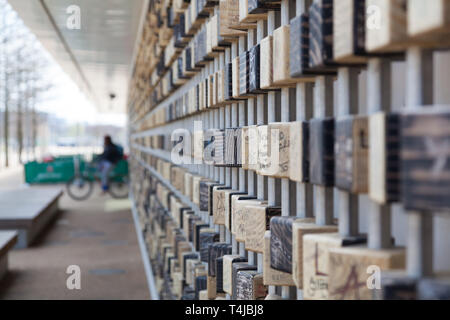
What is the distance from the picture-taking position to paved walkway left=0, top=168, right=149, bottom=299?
5.22 m

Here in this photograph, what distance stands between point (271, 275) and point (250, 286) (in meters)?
0.22

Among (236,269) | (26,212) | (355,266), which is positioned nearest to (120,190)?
(26,212)

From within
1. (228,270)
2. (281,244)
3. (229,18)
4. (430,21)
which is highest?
(229,18)

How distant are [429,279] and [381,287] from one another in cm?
7

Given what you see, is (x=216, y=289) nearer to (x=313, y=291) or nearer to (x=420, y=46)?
(x=313, y=291)

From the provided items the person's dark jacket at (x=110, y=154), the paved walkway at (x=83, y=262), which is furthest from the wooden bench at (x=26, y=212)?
the person's dark jacket at (x=110, y=154)

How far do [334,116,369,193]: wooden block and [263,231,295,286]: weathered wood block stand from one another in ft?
1.44

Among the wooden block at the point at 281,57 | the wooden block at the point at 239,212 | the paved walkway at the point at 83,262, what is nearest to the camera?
the wooden block at the point at 281,57

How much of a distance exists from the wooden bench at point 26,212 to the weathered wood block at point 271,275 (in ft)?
21.4

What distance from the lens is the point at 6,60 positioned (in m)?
20.9

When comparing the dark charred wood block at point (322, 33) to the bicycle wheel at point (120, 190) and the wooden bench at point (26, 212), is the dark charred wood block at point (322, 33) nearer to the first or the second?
the wooden bench at point (26, 212)

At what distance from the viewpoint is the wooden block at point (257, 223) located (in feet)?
4.58

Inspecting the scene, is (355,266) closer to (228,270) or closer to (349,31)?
(349,31)

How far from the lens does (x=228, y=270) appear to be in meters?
1.75
